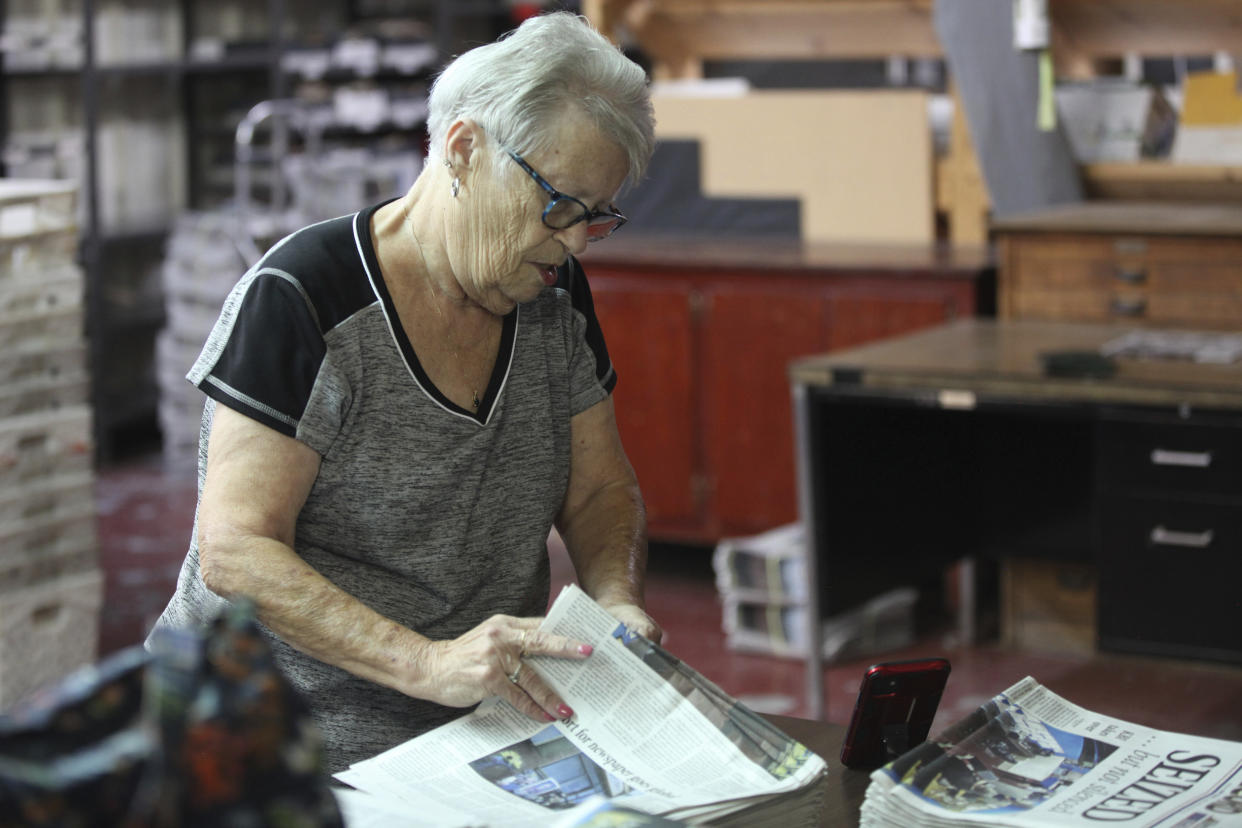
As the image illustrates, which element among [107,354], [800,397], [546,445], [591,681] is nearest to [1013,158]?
[800,397]

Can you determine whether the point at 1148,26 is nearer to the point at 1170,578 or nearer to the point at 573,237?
the point at 1170,578

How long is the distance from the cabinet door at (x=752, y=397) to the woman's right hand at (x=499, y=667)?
9.72 feet

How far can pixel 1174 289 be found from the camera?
3.74 metres

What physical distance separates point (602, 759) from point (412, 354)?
484mm

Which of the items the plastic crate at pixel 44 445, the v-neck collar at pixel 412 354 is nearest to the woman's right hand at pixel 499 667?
the v-neck collar at pixel 412 354

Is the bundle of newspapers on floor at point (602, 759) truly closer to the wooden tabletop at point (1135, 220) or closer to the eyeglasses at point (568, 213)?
the eyeglasses at point (568, 213)

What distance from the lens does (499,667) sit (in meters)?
1.37

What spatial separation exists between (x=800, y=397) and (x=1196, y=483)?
82cm

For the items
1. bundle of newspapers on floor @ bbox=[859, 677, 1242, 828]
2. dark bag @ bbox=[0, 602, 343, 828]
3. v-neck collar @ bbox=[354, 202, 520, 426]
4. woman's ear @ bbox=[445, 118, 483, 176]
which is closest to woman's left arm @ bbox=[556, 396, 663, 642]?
v-neck collar @ bbox=[354, 202, 520, 426]

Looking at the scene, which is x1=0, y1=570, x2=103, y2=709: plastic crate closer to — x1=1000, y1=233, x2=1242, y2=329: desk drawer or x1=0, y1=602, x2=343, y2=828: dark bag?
x1=1000, y1=233, x2=1242, y2=329: desk drawer

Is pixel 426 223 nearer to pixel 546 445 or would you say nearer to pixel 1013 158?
pixel 546 445

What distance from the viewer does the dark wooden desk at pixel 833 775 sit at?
1288mm

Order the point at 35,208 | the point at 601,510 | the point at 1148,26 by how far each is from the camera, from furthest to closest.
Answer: the point at 1148,26
the point at 35,208
the point at 601,510

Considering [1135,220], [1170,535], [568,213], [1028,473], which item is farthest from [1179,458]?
[568,213]
